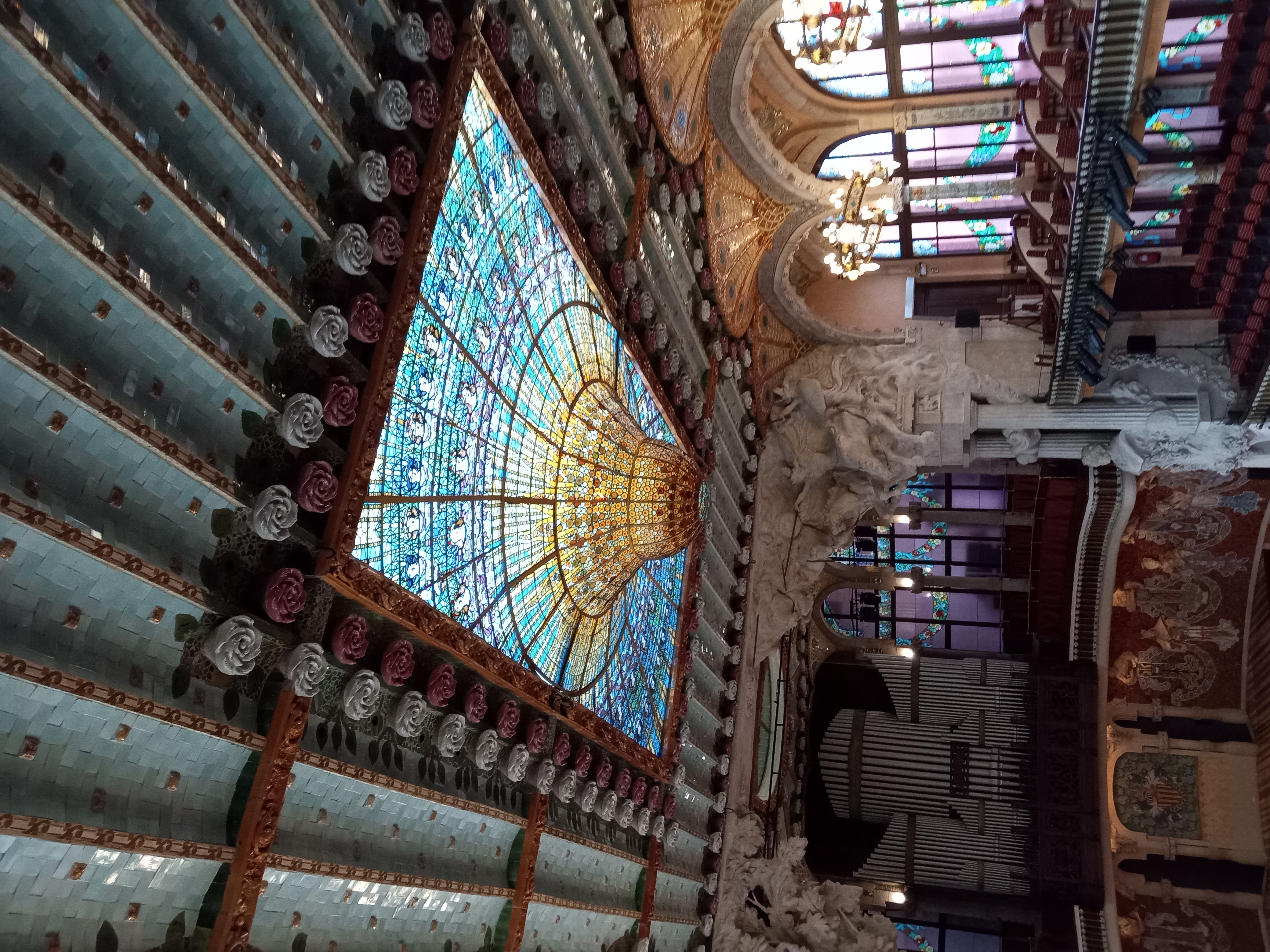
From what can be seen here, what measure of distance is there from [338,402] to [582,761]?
14.7 feet

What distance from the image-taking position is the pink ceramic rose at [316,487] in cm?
504

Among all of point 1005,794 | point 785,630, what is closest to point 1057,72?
point 785,630

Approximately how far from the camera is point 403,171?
5.70 m

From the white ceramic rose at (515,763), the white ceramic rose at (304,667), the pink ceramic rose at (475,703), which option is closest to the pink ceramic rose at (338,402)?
the white ceramic rose at (304,667)

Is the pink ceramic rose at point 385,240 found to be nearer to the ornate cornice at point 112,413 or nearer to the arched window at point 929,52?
the ornate cornice at point 112,413

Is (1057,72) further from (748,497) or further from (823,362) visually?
(748,497)

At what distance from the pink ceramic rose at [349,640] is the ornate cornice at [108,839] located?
1.12 meters

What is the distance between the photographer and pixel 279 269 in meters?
5.31

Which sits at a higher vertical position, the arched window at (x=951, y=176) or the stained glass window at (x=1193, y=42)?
the arched window at (x=951, y=176)

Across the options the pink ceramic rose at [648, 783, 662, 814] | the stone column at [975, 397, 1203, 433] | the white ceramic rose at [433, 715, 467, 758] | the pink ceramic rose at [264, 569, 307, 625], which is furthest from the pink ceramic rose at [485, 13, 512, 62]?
the stone column at [975, 397, 1203, 433]

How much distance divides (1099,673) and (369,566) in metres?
15.0

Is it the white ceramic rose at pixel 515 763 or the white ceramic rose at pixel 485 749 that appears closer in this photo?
the white ceramic rose at pixel 485 749

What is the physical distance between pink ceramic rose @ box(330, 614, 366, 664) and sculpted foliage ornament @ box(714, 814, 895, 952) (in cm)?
908

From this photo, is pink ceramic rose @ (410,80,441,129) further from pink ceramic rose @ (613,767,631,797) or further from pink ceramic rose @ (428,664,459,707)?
pink ceramic rose @ (613,767,631,797)
